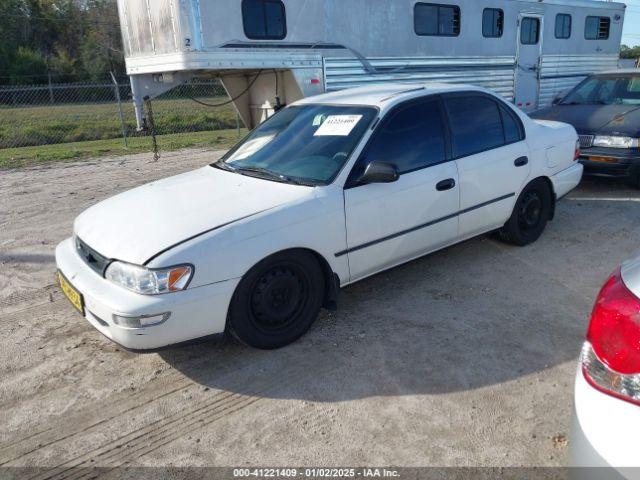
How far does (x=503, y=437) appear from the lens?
2686mm

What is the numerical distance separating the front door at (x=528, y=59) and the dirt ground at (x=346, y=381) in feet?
21.2

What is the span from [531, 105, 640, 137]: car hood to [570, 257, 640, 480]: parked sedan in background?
5892 millimetres

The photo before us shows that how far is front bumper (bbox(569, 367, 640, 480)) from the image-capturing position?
5.18 ft

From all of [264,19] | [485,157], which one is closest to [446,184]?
[485,157]

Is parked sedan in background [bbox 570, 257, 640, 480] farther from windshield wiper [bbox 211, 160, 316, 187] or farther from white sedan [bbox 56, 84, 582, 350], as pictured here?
windshield wiper [bbox 211, 160, 316, 187]

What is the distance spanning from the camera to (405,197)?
3.95 metres

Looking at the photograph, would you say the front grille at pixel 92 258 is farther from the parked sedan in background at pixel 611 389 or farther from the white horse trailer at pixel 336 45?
the white horse trailer at pixel 336 45

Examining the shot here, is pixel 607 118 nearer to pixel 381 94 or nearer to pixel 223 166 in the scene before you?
pixel 381 94

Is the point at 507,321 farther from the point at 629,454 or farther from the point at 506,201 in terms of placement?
the point at 629,454

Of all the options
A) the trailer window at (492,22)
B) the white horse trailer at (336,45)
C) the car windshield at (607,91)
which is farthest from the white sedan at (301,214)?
the trailer window at (492,22)

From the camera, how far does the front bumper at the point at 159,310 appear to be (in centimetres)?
297

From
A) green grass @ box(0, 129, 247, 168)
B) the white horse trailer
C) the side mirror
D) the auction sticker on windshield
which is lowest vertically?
green grass @ box(0, 129, 247, 168)

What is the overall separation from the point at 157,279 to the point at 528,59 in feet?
32.0

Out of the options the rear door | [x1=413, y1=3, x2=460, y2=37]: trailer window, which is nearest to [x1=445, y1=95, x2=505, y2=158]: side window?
the rear door
